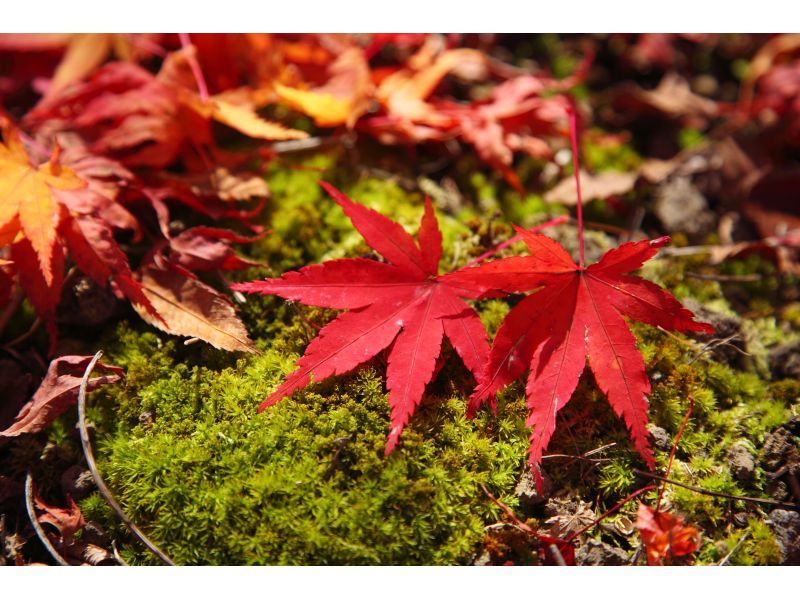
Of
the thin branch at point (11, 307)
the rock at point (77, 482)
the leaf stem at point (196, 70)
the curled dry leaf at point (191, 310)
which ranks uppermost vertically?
the leaf stem at point (196, 70)

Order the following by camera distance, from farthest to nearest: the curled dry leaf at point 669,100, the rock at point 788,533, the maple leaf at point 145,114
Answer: the curled dry leaf at point 669,100 → the maple leaf at point 145,114 → the rock at point 788,533

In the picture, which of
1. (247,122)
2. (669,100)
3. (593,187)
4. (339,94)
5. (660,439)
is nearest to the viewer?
(660,439)

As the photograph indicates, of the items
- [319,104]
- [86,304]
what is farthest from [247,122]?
[86,304]

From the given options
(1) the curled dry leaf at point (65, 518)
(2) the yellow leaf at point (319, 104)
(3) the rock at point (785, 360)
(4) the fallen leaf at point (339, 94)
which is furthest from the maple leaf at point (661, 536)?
(2) the yellow leaf at point (319, 104)

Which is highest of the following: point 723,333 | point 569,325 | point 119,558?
point 569,325

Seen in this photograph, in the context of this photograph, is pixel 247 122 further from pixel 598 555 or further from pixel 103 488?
pixel 598 555

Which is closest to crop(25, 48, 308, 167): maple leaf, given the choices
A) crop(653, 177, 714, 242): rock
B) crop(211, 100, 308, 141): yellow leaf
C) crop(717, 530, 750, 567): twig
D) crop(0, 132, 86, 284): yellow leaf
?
crop(211, 100, 308, 141): yellow leaf

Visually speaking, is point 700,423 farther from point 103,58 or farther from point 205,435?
point 103,58

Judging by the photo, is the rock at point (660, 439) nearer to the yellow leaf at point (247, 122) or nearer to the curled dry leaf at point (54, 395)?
the yellow leaf at point (247, 122)
